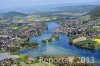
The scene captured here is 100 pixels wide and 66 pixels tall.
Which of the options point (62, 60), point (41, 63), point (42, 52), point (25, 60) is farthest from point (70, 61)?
point (42, 52)

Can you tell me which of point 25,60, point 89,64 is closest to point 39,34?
point 25,60

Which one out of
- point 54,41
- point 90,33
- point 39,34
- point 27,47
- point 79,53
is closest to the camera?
point 79,53

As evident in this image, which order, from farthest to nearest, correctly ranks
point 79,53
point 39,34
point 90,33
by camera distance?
point 39,34 → point 90,33 → point 79,53

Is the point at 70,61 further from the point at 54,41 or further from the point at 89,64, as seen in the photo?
the point at 54,41

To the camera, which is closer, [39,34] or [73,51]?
[73,51]

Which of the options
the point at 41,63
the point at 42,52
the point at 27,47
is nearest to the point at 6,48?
the point at 27,47

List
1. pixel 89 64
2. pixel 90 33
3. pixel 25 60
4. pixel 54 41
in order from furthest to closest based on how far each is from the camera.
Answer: pixel 90 33
pixel 54 41
pixel 25 60
pixel 89 64

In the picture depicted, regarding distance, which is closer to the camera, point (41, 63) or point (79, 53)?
point (41, 63)

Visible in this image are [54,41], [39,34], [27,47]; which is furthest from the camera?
[39,34]

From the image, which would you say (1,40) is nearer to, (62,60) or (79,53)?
(79,53)
